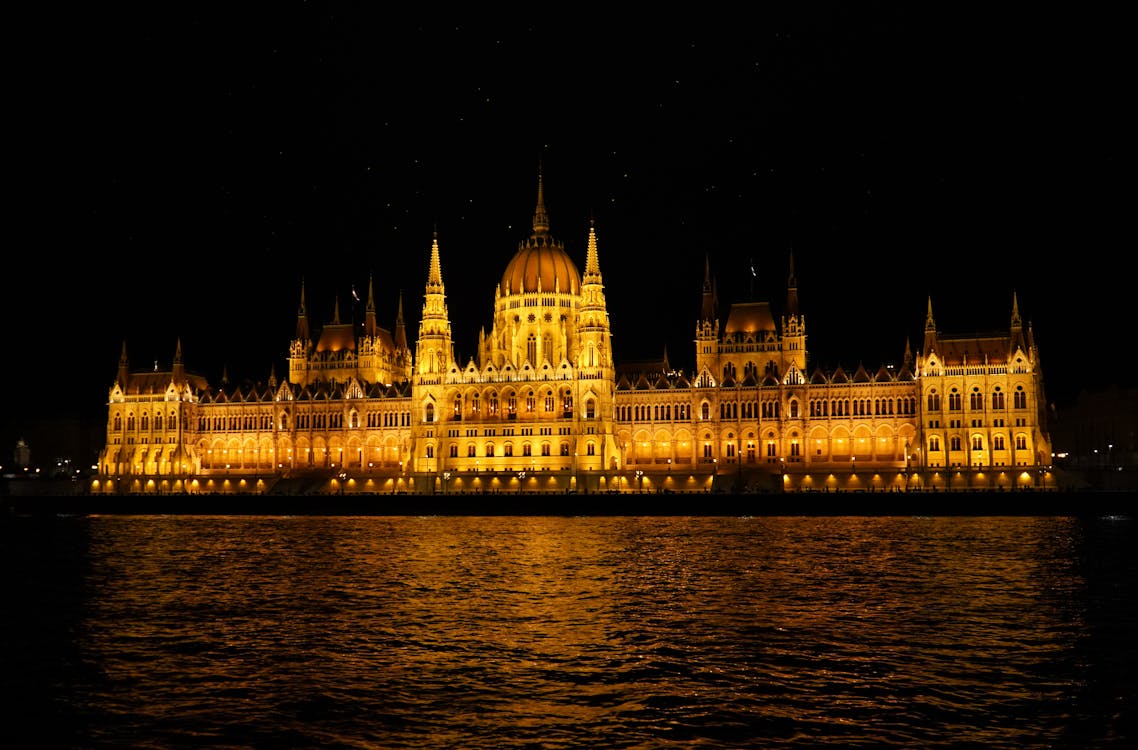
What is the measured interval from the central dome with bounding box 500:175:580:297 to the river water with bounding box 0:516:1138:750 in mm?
61734

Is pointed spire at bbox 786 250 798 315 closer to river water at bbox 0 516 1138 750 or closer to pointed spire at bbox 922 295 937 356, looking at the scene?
pointed spire at bbox 922 295 937 356

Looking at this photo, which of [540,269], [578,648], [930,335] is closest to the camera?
[578,648]

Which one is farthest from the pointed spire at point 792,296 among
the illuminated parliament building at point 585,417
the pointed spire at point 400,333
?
the pointed spire at point 400,333

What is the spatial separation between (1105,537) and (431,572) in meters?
36.0

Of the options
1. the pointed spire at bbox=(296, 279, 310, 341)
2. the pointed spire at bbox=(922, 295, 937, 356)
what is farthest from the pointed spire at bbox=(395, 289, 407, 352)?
the pointed spire at bbox=(922, 295, 937, 356)

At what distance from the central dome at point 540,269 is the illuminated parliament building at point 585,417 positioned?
172mm

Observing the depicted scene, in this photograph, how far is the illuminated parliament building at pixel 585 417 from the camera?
9619cm

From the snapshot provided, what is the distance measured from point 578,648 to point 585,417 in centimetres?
7504

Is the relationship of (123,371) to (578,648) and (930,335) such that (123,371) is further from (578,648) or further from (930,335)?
(578,648)

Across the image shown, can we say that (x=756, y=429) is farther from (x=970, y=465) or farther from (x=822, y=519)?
(x=822, y=519)

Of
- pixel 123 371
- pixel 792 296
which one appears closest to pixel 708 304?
pixel 792 296

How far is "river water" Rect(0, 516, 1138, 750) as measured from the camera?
2027 centimetres

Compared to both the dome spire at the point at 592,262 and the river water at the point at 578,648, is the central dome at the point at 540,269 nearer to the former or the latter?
the dome spire at the point at 592,262

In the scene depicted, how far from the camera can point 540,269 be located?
113m
